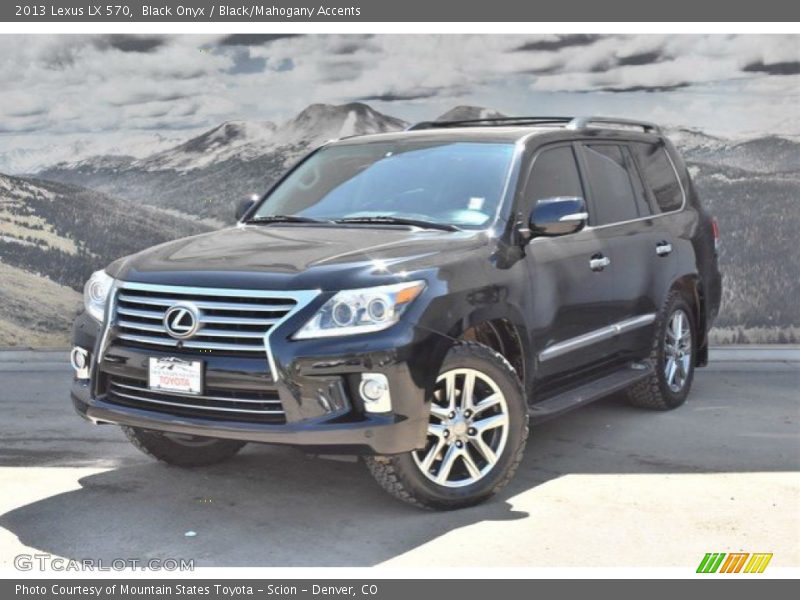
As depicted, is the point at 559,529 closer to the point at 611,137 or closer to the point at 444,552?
the point at 444,552

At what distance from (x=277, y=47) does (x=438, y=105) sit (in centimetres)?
169

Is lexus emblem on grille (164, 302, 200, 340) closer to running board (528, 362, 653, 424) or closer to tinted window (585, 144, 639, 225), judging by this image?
running board (528, 362, 653, 424)

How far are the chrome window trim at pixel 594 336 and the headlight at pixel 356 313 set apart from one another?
1.31 metres

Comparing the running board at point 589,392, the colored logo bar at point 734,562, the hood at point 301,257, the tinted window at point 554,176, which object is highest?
the tinted window at point 554,176

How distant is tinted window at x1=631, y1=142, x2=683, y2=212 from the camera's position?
7.63m

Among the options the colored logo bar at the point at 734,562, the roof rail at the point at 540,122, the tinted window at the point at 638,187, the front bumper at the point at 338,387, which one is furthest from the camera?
the tinted window at the point at 638,187

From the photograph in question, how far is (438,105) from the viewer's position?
11062mm

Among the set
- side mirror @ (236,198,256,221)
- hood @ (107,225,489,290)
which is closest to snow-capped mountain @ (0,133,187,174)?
side mirror @ (236,198,256,221)

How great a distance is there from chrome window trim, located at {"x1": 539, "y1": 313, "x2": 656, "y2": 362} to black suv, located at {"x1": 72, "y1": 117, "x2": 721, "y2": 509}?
0.05ft

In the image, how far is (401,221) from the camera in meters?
5.98

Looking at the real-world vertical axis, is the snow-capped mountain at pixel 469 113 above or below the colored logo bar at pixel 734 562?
above

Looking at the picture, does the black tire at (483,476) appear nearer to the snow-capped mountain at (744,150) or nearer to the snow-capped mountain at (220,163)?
the snow-capped mountain at (220,163)

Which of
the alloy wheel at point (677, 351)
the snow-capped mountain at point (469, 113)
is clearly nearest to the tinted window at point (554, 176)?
the alloy wheel at point (677, 351)

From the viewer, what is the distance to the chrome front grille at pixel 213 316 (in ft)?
16.4
